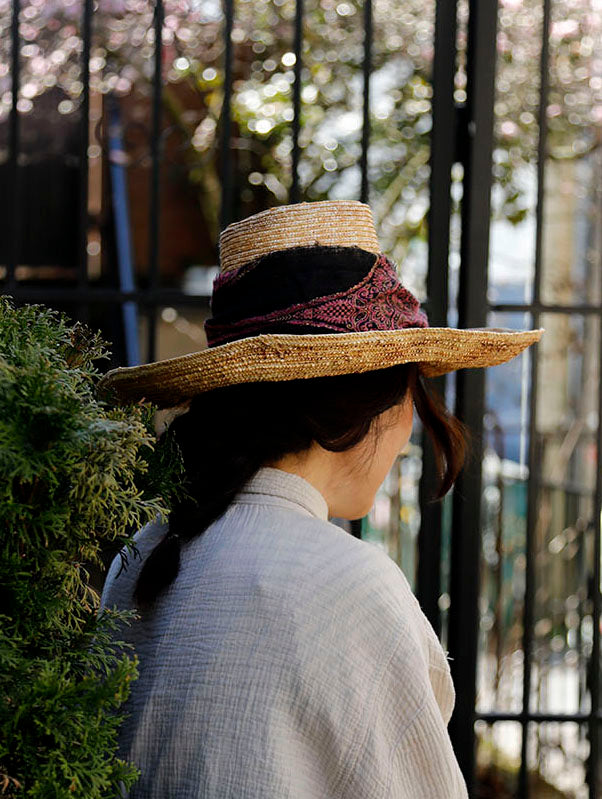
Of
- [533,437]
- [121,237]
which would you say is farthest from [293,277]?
[121,237]

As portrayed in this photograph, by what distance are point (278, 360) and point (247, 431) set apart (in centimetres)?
11

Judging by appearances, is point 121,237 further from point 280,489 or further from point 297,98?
point 280,489

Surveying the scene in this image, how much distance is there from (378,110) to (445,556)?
198 centimetres

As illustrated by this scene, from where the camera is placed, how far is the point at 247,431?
148cm

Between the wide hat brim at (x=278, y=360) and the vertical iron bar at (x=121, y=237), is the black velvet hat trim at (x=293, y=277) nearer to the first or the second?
the wide hat brim at (x=278, y=360)

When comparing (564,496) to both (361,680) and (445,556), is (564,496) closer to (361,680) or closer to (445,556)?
(445,556)

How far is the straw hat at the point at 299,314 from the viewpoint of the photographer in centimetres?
147

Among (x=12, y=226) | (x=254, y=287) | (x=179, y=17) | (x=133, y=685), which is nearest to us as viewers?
(x=133, y=685)

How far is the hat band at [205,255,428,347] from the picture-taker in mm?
1508

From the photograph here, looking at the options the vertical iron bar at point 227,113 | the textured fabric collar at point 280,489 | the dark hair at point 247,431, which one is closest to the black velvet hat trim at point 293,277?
the dark hair at point 247,431

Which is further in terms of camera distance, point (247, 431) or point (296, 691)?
point (247, 431)

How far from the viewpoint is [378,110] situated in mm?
4324

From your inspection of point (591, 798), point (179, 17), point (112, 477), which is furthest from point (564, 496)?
point (112, 477)

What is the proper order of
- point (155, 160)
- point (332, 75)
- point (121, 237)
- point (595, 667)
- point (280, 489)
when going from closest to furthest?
point (280, 489) → point (155, 160) → point (595, 667) → point (332, 75) → point (121, 237)
